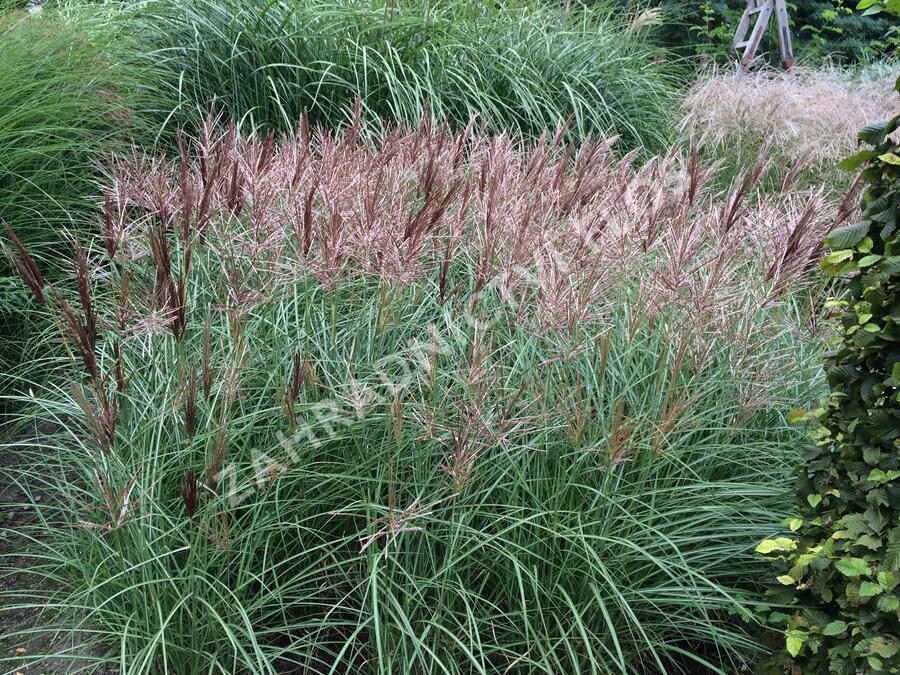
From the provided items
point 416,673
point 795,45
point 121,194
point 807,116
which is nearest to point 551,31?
point 807,116

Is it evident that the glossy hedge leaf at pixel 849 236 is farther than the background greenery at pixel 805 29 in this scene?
No

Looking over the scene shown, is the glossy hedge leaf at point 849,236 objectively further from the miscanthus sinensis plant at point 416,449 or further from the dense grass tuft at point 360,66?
the dense grass tuft at point 360,66

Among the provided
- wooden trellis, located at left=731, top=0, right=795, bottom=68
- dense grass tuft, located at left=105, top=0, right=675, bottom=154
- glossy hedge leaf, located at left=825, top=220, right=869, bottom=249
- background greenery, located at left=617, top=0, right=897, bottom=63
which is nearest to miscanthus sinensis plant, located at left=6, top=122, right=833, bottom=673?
glossy hedge leaf, located at left=825, top=220, right=869, bottom=249

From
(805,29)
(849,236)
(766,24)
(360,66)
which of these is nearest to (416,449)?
(849,236)

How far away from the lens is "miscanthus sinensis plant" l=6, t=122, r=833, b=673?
7.16 ft

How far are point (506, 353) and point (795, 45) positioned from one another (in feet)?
42.9

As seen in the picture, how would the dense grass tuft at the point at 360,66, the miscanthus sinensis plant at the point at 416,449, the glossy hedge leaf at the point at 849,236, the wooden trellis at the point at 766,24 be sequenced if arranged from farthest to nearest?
the wooden trellis at the point at 766,24 → the dense grass tuft at the point at 360,66 → the miscanthus sinensis plant at the point at 416,449 → the glossy hedge leaf at the point at 849,236

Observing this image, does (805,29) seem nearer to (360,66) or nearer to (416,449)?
(360,66)

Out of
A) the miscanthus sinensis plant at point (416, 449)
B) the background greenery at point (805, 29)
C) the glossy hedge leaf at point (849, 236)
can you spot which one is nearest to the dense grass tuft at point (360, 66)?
the miscanthus sinensis plant at point (416, 449)

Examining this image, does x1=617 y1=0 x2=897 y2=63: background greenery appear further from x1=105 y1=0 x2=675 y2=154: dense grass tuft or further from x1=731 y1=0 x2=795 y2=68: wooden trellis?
x1=105 y1=0 x2=675 y2=154: dense grass tuft

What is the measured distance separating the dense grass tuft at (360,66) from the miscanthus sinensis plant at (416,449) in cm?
280

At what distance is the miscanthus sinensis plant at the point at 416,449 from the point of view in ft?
7.16

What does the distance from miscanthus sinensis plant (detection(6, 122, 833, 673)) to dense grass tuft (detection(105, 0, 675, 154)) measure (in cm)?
280

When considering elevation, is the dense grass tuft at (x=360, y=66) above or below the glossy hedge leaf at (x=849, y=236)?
below
